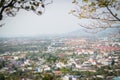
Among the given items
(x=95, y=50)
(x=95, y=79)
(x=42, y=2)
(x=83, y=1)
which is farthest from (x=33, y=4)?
(x=95, y=50)

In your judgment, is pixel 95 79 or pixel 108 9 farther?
pixel 95 79

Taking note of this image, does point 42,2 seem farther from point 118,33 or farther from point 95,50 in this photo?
point 95,50

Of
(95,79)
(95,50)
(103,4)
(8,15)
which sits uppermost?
(103,4)

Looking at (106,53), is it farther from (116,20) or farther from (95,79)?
(116,20)

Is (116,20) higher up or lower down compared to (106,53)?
higher up

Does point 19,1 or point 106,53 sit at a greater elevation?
point 19,1

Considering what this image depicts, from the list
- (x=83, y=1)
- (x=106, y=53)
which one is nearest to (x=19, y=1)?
(x=83, y=1)

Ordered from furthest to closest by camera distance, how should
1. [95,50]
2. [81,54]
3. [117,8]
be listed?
[95,50] → [81,54] → [117,8]

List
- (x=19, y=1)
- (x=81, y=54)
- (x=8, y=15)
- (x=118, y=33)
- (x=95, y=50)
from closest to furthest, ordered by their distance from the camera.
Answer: (x=118, y=33) < (x=19, y=1) < (x=8, y=15) < (x=81, y=54) < (x=95, y=50)

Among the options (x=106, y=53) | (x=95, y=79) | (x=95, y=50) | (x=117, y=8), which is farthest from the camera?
(x=95, y=50)
